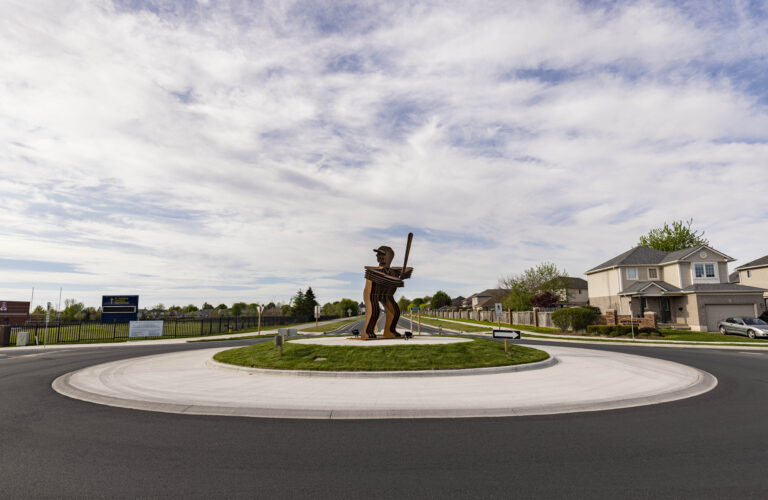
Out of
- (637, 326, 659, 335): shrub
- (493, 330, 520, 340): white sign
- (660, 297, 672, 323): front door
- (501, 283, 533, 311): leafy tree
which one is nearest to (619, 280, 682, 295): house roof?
(660, 297, 672, 323): front door

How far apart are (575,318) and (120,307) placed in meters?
53.3

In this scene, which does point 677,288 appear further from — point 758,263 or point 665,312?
point 758,263

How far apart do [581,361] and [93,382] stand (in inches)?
693

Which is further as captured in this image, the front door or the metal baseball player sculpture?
the front door

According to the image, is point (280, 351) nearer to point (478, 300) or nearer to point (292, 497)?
point (292, 497)

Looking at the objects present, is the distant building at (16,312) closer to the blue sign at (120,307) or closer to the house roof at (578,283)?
the blue sign at (120,307)

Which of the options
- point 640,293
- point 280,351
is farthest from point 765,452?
point 640,293

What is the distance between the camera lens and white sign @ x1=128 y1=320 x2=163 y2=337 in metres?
34.9

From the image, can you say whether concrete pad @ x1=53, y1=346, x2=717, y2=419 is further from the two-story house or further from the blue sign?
the two-story house

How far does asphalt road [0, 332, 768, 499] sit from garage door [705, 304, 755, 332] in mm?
35455

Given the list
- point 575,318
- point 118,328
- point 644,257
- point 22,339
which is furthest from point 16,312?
point 644,257

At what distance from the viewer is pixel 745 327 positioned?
101ft

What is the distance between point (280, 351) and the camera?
15539 mm

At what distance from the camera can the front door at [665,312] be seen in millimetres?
40525
